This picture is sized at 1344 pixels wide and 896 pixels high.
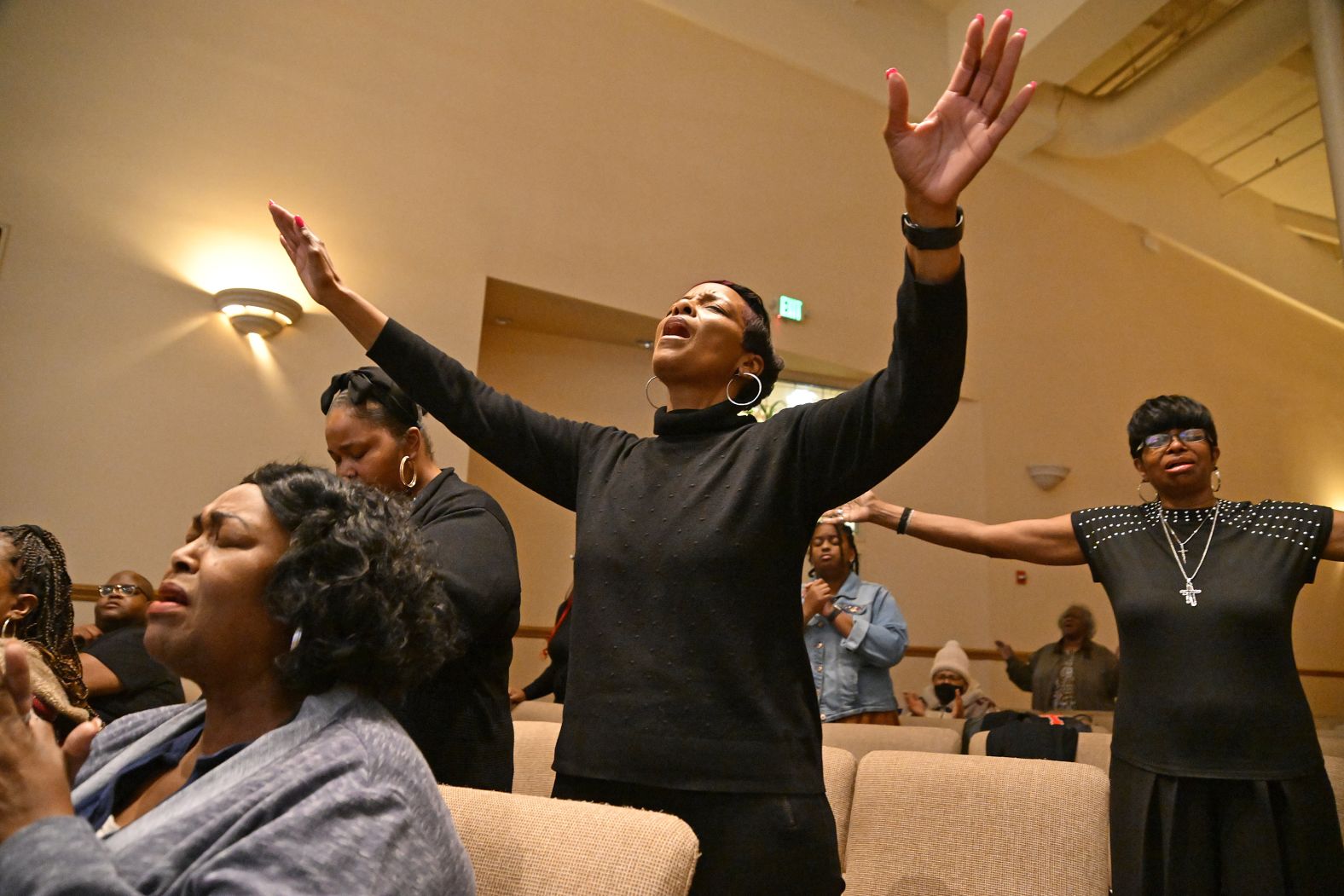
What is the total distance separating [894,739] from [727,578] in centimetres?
151

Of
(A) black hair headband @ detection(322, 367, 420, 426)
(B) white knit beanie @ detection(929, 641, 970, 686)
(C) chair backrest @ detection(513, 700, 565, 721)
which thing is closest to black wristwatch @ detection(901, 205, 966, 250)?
(A) black hair headband @ detection(322, 367, 420, 426)

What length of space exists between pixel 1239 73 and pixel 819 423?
640 cm

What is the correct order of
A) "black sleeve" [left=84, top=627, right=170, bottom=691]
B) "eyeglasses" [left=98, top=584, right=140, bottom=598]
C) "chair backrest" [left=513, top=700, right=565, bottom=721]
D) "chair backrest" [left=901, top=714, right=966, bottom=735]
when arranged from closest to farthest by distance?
"black sleeve" [left=84, top=627, right=170, bottom=691]
"chair backrest" [left=513, top=700, right=565, bottom=721]
"chair backrest" [left=901, top=714, right=966, bottom=735]
"eyeglasses" [left=98, top=584, right=140, bottom=598]

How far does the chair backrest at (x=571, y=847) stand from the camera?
3.35ft

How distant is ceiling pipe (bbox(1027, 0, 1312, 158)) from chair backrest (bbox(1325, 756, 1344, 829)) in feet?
16.6

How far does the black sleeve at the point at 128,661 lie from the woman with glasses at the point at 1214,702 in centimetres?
238

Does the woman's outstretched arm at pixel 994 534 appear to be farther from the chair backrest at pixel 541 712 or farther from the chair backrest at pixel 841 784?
the chair backrest at pixel 541 712

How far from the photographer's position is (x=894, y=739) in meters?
2.51

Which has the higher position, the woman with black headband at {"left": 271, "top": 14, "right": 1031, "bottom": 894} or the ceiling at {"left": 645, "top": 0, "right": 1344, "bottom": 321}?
the ceiling at {"left": 645, "top": 0, "right": 1344, "bottom": 321}

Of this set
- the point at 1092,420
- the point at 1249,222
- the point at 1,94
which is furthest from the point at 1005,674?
the point at 1,94

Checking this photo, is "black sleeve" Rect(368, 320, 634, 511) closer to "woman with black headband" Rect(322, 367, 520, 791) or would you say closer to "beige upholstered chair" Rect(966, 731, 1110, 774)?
"woman with black headband" Rect(322, 367, 520, 791)

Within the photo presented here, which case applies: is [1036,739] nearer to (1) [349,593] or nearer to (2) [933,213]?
(2) [933,213]

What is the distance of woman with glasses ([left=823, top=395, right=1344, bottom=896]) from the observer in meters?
1.72

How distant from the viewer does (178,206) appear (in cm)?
438
